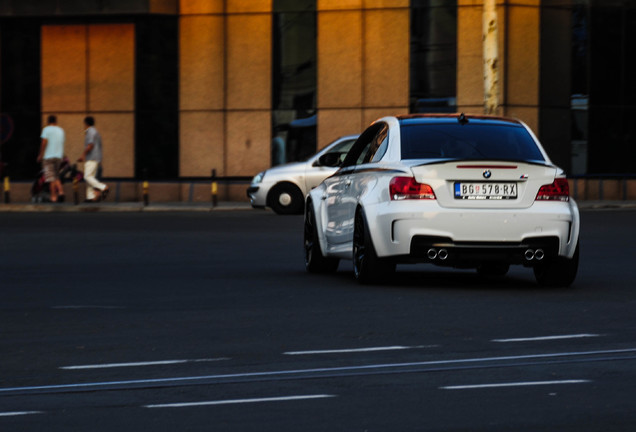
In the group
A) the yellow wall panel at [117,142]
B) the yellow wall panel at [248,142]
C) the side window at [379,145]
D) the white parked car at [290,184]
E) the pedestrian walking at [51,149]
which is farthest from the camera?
the yellow wall panel at [117,142]

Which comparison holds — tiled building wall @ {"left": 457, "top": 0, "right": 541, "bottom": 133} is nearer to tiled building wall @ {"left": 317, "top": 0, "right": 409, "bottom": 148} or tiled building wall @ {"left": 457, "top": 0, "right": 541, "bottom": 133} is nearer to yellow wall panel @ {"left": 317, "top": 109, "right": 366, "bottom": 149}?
tiled building wall @ {"left": 317, "top": 0, "right": 409, "bottom": 148}

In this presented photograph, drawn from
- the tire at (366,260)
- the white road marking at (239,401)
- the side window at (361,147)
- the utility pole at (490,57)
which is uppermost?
the utility pole at (490,57)

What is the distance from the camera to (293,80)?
35812 mm

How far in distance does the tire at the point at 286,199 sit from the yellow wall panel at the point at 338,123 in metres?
7.56

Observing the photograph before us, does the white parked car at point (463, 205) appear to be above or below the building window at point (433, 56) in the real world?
below

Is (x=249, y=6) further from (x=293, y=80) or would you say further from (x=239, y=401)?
(x=239, y=401)

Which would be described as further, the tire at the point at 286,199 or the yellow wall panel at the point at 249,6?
the yellow wall panel at the point at 249,6

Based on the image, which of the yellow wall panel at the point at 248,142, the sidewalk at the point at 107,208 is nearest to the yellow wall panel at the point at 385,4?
the yellow wall panel at the point at 248,142

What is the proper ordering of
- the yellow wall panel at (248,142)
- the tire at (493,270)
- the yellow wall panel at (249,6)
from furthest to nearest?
1. the yellow wall panel at (248,142)
2. the yellow wall panel at (249,6)
3. the tire at (493,270)

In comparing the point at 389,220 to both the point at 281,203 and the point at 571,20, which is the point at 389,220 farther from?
the point at 571,20

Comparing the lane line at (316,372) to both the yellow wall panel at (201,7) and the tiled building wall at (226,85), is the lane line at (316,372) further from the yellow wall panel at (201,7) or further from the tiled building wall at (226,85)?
the yellow wall panel at (201,7)

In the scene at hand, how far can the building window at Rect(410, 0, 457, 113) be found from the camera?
114 feet

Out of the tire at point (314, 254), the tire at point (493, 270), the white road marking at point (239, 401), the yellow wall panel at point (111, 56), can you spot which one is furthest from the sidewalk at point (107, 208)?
the white road marking at point (239, 401)

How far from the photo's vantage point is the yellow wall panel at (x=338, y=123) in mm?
35469
